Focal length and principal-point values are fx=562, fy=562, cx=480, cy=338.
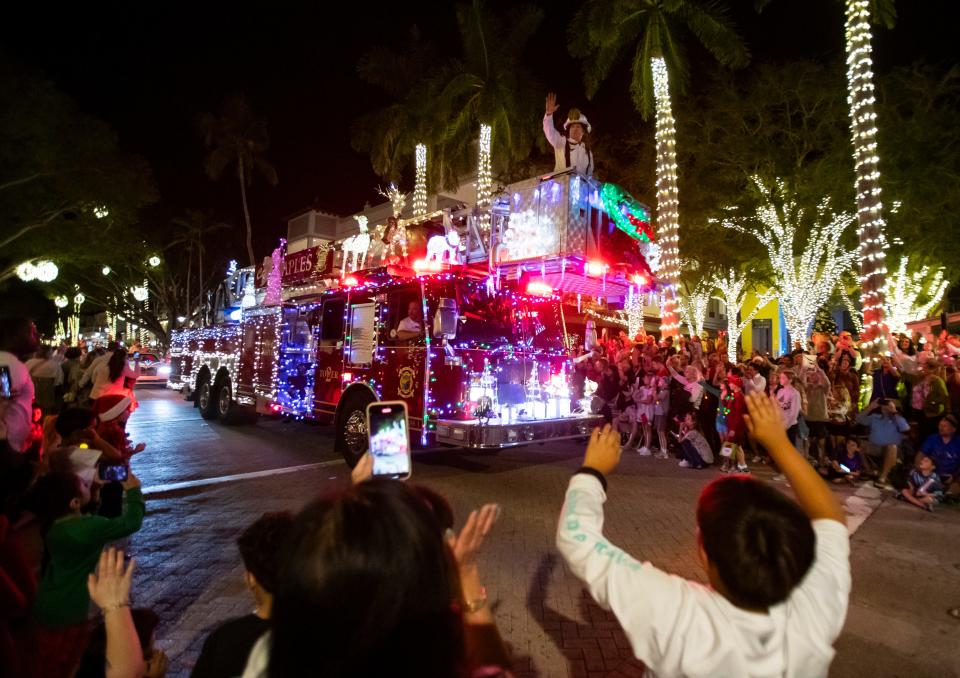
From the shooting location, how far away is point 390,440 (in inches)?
156

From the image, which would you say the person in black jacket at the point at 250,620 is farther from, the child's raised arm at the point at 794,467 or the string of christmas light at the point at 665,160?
the string of christmas light at the point at 665,160

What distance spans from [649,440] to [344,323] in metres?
5.87

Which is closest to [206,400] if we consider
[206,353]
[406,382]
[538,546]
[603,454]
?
[206,353]

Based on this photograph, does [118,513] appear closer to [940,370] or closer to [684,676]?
[684,676]

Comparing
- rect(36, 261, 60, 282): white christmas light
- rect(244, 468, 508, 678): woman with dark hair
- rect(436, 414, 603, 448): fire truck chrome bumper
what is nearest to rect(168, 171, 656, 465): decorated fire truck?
rect(436, 414, 603, 448): fire truck chrome bumper

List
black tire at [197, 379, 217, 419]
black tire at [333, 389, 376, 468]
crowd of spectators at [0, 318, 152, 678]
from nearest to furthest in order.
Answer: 1. crowd of spectators at [0, 318, 152, 678]
2. black tire at [333, 389, 376, 468]
3. black tire at [197, 379, 217, 419]

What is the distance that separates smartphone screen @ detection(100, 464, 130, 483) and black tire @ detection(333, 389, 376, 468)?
15.6 feet

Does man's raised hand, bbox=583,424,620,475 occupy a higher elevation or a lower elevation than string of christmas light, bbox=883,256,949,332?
lower

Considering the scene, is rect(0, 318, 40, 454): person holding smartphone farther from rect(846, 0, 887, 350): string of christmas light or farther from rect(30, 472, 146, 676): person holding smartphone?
rect(846, 0, 887, 350): string of christmas light

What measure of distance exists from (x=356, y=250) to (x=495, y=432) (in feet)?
14.5

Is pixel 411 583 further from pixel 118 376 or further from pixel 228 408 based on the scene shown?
pixel 228 408

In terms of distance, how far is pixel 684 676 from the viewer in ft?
4.99

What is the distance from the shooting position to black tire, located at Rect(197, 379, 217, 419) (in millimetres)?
13719

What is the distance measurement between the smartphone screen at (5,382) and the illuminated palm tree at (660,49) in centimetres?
1468
